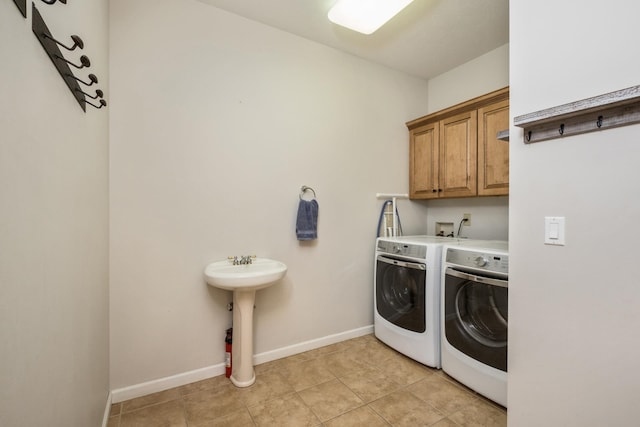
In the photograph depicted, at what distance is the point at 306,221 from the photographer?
2.43 meters

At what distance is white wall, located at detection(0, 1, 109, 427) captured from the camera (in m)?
0.58

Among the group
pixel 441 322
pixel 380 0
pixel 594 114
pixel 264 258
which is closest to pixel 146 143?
pixel 264 258

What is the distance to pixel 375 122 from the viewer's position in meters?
2.93

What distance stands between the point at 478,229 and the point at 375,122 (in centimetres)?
146

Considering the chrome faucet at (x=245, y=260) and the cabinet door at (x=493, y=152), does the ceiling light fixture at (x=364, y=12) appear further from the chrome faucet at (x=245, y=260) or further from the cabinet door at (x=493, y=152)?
the chrome faucet at (x=245, y=260)

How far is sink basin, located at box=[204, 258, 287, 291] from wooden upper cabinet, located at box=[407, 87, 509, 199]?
1.78m

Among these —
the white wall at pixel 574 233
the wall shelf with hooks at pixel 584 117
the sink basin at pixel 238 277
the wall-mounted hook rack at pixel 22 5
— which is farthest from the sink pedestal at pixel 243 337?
the wall shelf with hooks at pixel 584 117

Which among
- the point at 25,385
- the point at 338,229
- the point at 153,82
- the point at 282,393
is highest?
the point at 153,82

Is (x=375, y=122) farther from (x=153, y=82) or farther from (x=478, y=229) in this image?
(x=153, y=82)

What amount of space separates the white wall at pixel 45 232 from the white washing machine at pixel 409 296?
2045 millimetres

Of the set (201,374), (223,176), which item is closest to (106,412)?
(201,374)

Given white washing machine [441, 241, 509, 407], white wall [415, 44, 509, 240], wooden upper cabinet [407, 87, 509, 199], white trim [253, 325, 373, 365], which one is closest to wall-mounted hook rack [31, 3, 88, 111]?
white trim [253, 325, 373, 365]

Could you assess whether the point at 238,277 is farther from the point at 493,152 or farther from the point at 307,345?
the point at 493,152

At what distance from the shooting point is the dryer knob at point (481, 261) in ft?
6.01
